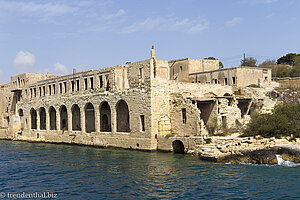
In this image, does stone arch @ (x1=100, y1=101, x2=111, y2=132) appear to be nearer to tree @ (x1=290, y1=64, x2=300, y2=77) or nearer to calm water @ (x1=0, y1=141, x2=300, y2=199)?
calm water @ (x1=0, y1=141, x2=300, y2=199)

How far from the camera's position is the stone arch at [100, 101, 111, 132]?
3562 centimetres

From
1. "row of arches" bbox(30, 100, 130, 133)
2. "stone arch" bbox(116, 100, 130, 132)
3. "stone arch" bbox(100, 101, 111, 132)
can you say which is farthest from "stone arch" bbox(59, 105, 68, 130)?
"stone arch" bbox(116, 100, 130, 132)

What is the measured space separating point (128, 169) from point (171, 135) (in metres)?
6.72

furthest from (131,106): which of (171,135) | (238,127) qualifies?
(238,127)

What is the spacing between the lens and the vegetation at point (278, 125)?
22344mm

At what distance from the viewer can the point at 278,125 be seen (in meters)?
22.5

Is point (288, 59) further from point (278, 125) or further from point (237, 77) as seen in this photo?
point (278, 125)

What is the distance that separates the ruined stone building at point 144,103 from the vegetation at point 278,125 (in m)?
3.21

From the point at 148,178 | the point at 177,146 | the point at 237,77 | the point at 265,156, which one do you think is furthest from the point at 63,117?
the point at 265,156

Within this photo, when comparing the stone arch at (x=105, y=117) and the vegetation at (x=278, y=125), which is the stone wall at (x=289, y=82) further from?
the stone arch at (x=105, y=117)

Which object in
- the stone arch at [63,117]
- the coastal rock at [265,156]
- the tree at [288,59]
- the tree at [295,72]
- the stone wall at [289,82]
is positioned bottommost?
the coastal rock at [265,156]

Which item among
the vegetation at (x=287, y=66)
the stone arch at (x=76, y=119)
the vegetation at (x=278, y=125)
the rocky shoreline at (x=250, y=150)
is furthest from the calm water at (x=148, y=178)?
the vegetation at (x=287, y=66)

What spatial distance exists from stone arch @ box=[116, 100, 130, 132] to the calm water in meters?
8.05

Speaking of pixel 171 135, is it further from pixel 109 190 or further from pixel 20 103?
pixel 20 103
